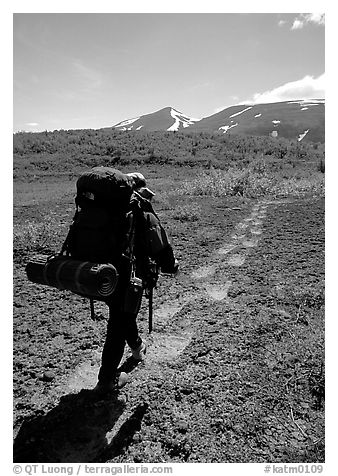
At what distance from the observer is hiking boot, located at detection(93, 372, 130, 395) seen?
10.6 feet

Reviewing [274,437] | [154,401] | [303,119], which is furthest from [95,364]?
[303,119]

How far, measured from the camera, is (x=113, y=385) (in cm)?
333

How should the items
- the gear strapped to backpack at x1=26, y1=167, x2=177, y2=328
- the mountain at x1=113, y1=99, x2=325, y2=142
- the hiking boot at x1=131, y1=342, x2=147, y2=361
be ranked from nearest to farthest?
1. the gear strapped to backpack at x1=26, y1=167, x2=177, y2=328
2. the hiking boot at x1=131, y1=342, x2=147, y2=361
3. the mountain at x1=113, y1=99, x2=325, y2=142

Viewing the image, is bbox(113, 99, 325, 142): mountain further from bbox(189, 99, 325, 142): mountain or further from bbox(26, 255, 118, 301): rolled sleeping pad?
bbox(26, 255, 118, 301): rolled sleeping pad

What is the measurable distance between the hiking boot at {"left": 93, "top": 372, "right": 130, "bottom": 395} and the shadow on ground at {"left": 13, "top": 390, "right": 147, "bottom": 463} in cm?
6

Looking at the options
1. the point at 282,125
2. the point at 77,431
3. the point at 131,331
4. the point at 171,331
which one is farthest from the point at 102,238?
the point at 282,125

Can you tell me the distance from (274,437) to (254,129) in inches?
3435

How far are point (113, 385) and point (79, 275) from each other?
129 cm

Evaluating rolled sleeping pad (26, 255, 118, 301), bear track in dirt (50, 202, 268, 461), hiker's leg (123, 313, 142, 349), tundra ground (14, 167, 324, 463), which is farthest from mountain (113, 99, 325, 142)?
rolled sleeping pad (26, 255, 118, 301)

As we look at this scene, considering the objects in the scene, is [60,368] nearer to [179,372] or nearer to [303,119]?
[179,372]

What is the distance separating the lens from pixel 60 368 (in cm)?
371

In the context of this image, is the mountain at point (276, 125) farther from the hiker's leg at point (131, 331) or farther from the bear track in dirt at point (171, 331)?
the hiker's leg at point (131, 331)

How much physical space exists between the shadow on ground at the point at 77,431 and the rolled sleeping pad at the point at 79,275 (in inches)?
44.0

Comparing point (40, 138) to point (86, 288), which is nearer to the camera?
point (86, 288)
